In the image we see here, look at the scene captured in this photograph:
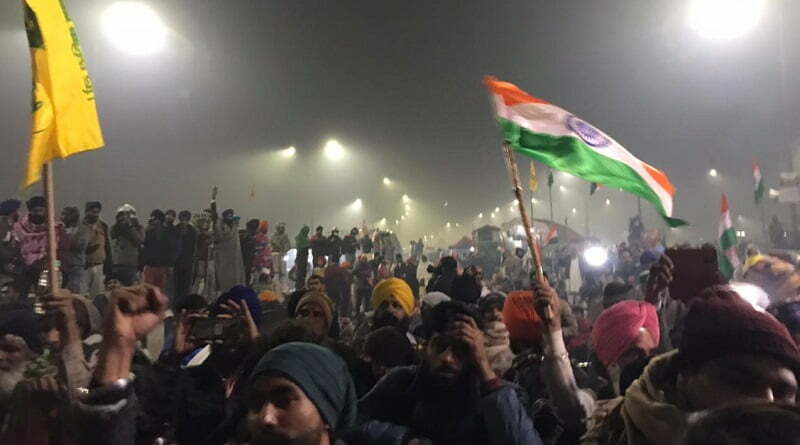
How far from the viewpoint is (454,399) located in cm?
299

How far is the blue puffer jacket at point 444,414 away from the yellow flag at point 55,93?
2.18m

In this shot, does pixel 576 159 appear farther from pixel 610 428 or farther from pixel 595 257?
pixel 595 257

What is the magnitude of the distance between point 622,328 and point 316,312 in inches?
92.7

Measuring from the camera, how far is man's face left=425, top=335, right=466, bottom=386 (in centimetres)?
Answer: 301

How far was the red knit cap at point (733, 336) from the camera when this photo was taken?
1.88 meters

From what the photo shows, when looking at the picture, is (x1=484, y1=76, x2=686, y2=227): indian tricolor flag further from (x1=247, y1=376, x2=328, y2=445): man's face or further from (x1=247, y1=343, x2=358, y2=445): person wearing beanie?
(x1=247, y1=376, x2=328, y2=445): man's face

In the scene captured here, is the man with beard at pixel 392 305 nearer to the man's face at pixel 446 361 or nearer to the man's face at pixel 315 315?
the man's face at pixel 315 315

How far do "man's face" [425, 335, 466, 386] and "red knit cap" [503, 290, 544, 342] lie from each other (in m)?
1.37

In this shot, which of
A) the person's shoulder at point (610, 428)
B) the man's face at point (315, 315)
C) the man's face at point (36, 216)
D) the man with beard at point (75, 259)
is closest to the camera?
the person's shoulder at point (610, 428)

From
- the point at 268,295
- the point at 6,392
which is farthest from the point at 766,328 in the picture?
the point at 268,295

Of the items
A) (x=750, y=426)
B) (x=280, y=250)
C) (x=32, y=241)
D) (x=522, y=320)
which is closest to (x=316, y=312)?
(x=522, y=320)

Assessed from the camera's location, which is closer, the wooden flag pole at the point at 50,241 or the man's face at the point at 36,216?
the wooden flag pole at the point at 50,241

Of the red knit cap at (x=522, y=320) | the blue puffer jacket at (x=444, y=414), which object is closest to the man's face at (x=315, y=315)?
the red knit cap at (x=522, y=320)

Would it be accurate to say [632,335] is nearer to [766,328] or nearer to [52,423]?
[766,328]
